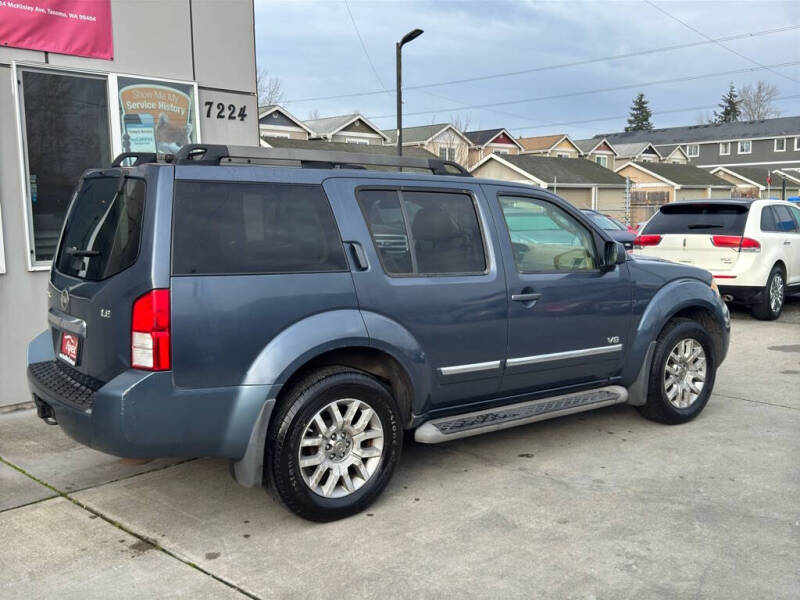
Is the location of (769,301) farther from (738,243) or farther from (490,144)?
(490,144)

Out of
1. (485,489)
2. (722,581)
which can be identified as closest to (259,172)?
(485,489)

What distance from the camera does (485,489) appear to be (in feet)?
15.0

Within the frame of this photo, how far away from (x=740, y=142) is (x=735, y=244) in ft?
227

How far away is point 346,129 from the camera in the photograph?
46.3 metres

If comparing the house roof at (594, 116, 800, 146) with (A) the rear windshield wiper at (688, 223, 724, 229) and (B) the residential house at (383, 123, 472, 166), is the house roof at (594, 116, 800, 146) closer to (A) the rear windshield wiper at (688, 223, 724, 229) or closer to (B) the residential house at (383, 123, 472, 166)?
(B) the residential house at (383, 123, 472, 166)

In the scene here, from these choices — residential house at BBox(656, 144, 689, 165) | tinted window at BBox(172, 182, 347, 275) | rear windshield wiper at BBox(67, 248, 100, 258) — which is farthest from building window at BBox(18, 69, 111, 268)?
residential house at BBox(656, 144, 689, 165)

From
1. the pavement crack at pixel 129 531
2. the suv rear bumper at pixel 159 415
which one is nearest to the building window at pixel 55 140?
the pavement crack at pixel 129 531

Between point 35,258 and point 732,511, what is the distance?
5.62 metres

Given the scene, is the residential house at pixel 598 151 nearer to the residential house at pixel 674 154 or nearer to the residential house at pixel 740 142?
the residential house at pixel 674 154

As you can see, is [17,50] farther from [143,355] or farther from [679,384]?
[679,384]

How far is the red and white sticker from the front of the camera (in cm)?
401

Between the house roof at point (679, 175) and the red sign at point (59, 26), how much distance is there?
50.2m

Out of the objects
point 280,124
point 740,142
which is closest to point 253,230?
point 280,124

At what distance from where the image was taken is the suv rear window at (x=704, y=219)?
1079 cm
